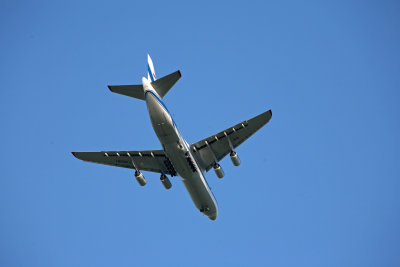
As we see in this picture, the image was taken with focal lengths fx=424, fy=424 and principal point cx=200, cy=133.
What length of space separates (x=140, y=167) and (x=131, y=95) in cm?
853

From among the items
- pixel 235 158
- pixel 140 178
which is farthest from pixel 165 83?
pixel 140 178

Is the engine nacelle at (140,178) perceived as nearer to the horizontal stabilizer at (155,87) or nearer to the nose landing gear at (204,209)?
the nose landing gear at (204,209)

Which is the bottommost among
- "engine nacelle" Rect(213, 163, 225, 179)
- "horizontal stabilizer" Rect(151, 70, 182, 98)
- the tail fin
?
"engine nacelle" Rect(213, 163, 225, 179)

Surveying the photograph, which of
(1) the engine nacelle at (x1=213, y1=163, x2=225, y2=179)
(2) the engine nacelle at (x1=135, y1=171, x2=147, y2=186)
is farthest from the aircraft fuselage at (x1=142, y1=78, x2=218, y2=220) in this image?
(2) the engine nacelle at (x1=135, y1=171, x2=147, y2=186)

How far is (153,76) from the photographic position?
3497 centimetres

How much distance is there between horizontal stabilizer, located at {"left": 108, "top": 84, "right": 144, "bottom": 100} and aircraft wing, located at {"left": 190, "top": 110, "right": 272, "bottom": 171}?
6.76 metres

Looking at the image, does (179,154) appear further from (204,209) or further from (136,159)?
(204,209)

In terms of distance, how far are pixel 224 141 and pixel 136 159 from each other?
7513 mm

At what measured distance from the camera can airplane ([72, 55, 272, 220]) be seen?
29531 mm

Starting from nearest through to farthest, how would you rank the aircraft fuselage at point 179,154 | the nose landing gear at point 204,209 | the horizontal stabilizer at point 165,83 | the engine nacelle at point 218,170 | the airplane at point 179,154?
the aircraft fuselage at point 179,154 < the horizontal stabilizer at point 165,83 < the airplane at point 179,154 < the engine nacelle at point 218,170 < the nose landing gear at point 204,209

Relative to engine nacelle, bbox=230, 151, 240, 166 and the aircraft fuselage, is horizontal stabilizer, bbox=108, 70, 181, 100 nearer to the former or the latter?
the aircraft fuselage

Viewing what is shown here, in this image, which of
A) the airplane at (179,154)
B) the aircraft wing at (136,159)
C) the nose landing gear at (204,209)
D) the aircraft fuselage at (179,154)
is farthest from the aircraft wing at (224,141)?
the nose landing gear at (204,209)

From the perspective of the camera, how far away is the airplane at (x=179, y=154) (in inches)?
1163

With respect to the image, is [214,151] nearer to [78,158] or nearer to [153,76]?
[153,76]
